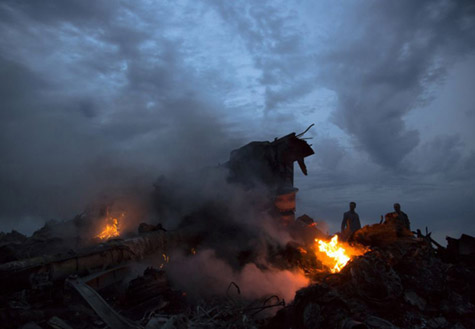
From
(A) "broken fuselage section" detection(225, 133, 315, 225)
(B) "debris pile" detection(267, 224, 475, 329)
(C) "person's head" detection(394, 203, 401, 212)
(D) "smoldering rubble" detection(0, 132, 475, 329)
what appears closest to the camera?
(B) "debris pile" detection(267, 224, 475, 329)

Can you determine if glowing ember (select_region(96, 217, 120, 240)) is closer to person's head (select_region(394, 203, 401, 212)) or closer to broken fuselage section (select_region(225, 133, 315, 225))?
broken fuselage section (select_region(225, 133, 315, 225))

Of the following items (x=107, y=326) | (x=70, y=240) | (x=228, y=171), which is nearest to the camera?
(x=107, y=326)

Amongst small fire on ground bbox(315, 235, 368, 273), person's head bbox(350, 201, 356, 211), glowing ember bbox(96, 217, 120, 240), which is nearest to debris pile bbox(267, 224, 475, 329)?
small fire on ground bbox(315, 235, 368, 273)

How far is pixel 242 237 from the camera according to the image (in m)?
11.6

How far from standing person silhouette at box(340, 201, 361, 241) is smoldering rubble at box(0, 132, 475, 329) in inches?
51.8

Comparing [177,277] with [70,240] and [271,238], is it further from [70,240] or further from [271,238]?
[70,240]

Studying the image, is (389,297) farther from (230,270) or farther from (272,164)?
(272,164)

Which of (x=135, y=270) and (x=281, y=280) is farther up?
(x=135, y=270)

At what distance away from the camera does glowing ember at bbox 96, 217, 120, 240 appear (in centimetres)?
1332

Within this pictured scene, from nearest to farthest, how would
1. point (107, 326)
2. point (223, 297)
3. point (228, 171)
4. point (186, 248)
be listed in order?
point (107, 326) → point (223, 297) → point (186, 248) → point (228, 171)

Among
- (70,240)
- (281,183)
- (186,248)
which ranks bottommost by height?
(186,248)

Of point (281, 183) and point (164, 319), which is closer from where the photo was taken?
point (164, 319)

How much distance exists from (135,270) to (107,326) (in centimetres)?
351

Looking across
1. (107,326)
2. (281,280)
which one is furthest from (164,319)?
(281,280)
